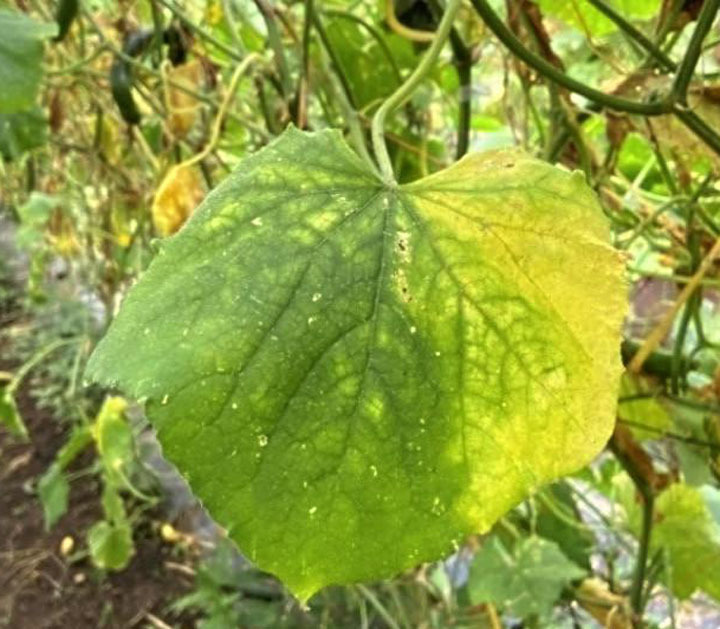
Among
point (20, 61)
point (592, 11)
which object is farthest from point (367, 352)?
point (592, 11)

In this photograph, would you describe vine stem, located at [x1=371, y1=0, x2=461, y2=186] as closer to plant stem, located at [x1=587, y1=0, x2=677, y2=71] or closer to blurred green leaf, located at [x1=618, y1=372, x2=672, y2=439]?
plant stem, located at [x1=587, y1=0, x2=677, y2=71]

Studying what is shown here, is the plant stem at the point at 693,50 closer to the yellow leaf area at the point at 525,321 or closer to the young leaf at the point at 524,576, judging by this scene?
the yellow leaf area at the point at 525,321

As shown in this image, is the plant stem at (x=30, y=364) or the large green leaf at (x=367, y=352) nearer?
the large green leaf at (x=367, y=352)

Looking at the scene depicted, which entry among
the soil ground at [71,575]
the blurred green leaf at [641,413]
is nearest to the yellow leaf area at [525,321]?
the blurred green leaf at [641,413]

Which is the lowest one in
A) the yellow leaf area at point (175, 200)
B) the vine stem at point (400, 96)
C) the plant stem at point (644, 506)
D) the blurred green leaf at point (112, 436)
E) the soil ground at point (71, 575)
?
the soil ground at point (71, 575)

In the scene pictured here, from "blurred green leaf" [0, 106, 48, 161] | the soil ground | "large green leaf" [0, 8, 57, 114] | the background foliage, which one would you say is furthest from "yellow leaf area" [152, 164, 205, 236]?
the soil ground

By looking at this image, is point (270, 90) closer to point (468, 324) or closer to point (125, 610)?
point (468, 324)
